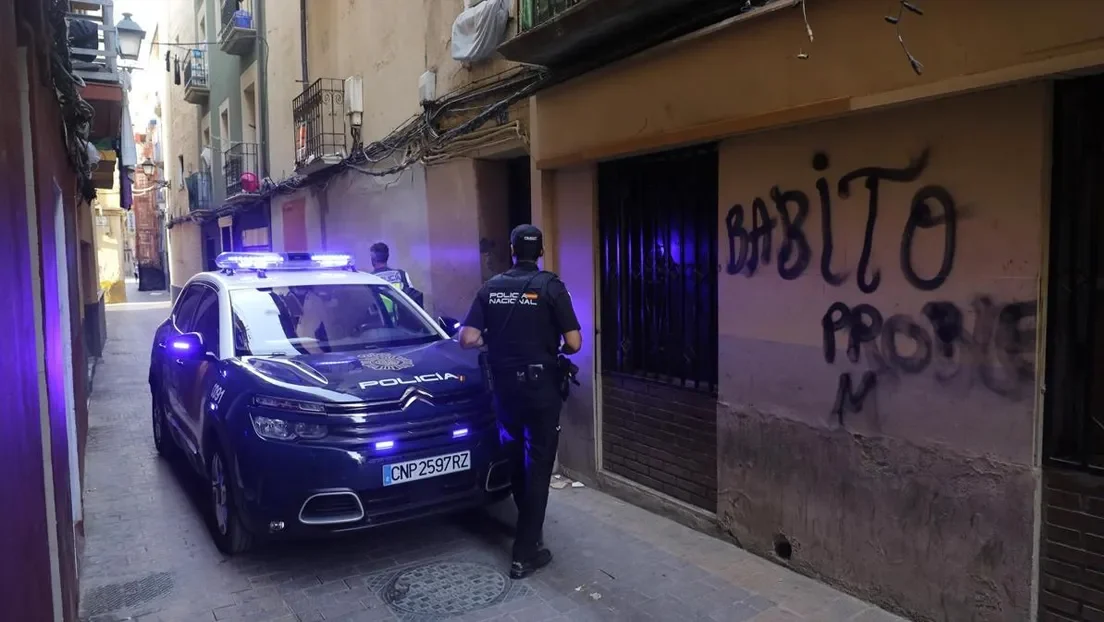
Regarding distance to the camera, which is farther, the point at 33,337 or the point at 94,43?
the point at 94,43

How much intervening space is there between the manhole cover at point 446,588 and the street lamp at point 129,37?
8326 mm

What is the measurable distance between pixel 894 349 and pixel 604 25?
2895mm

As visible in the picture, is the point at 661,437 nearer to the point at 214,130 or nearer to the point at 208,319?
the point at 208,319

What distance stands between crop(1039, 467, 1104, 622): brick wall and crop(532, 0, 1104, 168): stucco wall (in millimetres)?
1746

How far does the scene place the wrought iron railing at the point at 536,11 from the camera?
5758 millimetres

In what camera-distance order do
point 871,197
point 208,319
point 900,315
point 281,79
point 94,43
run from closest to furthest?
point 900,315 → point 871,197 → point 208,319 → point 94,43 → point 281,79

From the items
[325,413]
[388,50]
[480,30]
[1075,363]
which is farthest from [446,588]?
[388,50]

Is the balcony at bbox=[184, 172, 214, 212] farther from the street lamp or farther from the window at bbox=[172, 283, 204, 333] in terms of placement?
the window at bbox=[172, 283, 204, 333]

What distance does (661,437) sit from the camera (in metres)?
5.43

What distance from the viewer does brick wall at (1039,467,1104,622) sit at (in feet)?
10.2

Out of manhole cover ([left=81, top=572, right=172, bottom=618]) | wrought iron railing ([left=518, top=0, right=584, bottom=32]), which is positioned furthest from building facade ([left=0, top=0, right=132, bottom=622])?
wrought iron railing ([left=518, top=0, right=584, bottom=32])

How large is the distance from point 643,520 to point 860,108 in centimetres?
312

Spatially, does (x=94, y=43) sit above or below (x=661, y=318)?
above

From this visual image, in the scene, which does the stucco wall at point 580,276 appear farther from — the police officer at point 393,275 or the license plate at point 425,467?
the police officer at point 393,275
